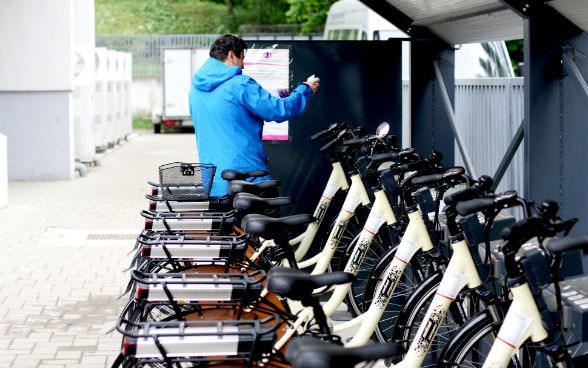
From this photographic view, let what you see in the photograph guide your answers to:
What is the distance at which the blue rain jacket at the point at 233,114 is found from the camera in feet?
23.3

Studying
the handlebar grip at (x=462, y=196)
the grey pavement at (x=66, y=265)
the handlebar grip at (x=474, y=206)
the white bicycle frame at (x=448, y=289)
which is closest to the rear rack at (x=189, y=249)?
the white bicycle frame at (x=448, y=289)

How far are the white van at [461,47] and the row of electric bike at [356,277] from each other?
22.7 feet

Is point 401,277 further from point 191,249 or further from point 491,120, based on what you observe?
point 491,120

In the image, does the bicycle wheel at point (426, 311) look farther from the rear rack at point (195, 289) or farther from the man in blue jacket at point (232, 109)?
the man in blue jacket at point (232, 109)

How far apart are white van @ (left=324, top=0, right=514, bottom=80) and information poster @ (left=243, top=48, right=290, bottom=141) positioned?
5.07 metres

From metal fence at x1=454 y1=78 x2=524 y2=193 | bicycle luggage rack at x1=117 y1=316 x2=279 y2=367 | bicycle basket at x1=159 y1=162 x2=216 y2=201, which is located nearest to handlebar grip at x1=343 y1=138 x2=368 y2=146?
bicycle basket at x1=159 y1=162 x2=216 y2=201

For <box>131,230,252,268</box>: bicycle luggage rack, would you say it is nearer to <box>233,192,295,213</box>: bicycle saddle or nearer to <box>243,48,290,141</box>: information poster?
<box>233,192,295,213</box>: bicycle saddle

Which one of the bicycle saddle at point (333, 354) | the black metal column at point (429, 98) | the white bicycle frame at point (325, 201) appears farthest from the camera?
the black metal column at point (429, 98)

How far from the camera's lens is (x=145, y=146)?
2681cm

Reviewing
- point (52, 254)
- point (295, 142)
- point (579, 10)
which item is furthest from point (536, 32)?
point (52, 254)

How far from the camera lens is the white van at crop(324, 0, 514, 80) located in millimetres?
14688

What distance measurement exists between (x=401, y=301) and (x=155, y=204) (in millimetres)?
1583

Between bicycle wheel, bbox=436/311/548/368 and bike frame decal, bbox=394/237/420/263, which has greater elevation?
bike frame decal, bbox=394/237/420/263

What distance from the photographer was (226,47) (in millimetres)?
7254
